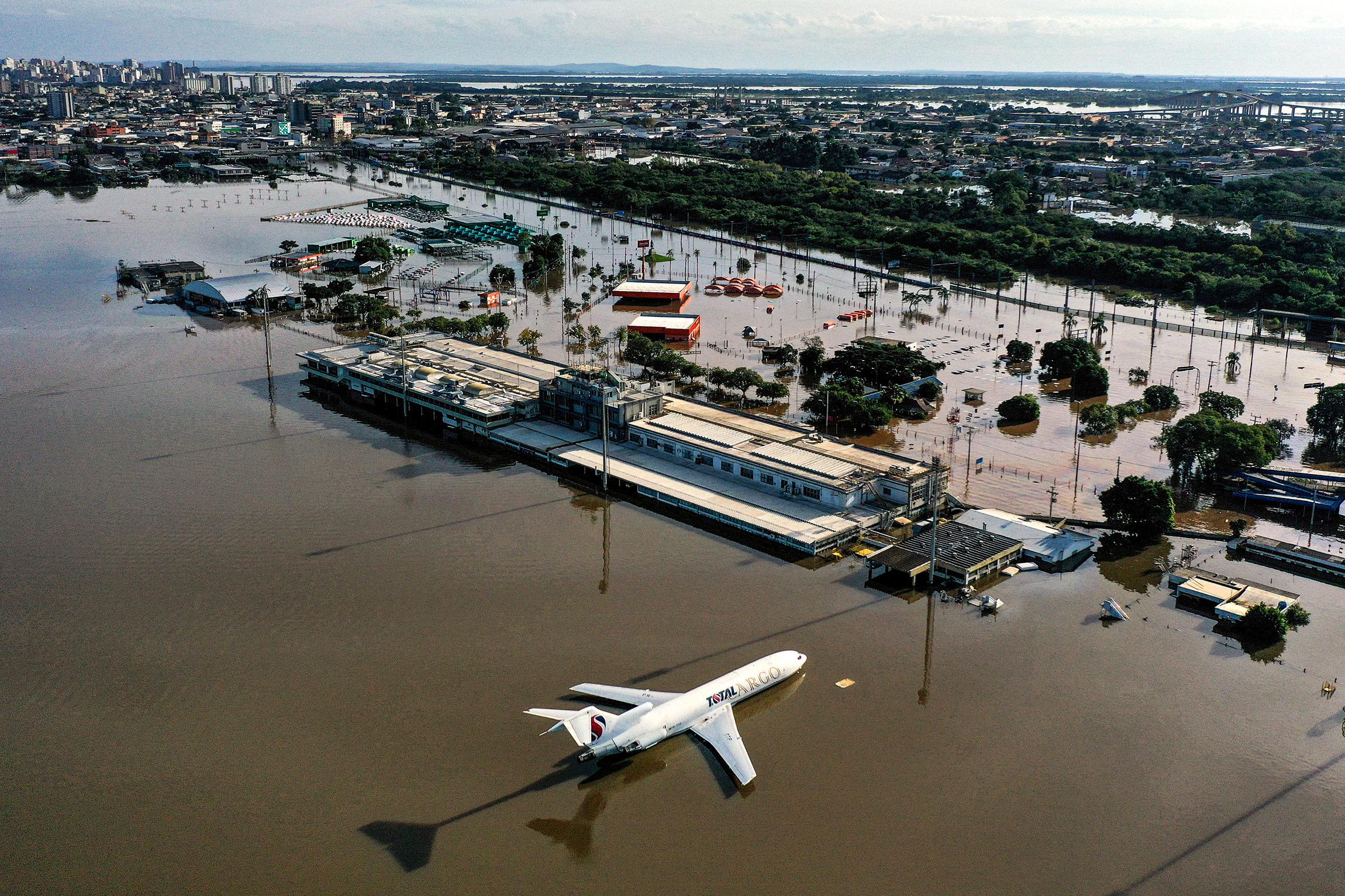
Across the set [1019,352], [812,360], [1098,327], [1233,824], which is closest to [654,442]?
[812,360]

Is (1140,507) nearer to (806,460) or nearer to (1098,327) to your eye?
(806,460)

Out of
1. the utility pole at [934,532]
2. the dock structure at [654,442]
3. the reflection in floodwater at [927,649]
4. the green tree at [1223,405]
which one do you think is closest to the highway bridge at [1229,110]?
the green tree at [1223,405]

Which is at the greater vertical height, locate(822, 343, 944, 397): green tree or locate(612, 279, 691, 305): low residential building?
locate(612, 279, 691, 305): low residential building

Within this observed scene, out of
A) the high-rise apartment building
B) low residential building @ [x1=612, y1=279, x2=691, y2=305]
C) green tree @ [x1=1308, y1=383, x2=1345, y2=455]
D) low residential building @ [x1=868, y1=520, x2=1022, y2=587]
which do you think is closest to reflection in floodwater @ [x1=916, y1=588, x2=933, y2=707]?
low residential building @ [x1=868, y1=520, x2=1022, y2=587]

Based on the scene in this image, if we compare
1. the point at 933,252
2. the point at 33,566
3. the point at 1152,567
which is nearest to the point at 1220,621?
the point at 1152,567

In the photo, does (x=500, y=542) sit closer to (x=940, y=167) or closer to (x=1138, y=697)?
(x=1138, y=697)

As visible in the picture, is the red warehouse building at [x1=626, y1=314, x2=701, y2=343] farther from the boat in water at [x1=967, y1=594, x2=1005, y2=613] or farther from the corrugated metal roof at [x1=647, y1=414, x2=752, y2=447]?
the boat in water at [x1=967, y1=594, x2=1005, y2=613]
